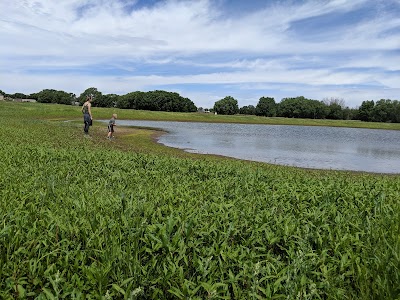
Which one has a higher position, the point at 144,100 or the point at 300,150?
the point at 144,100

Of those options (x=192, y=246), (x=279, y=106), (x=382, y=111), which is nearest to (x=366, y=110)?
(x=382, y=111)

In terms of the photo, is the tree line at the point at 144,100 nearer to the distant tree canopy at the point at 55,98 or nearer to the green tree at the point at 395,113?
the distant tree canopy at the point at 55,98

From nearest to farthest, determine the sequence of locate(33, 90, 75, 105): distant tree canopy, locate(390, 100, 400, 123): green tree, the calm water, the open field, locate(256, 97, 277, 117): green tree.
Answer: the open field < the calm water < locate(390, 100, 400, 123): green tree < locate(33, 90, 75, 105): distant tree canopy < locate(256, 97, 277, 117): green tree

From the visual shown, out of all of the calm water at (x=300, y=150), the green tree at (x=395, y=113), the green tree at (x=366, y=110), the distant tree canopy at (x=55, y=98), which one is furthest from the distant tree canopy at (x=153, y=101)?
the calm water at (x=300, y=150)

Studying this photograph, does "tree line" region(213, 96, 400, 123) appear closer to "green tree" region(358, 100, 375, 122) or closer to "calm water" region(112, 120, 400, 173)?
"green tree" region(358, 100, 375, 122)

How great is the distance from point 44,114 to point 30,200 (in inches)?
3247

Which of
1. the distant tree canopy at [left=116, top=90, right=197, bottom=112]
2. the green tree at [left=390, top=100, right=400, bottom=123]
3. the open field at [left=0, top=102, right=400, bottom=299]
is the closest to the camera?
the open field at [left=0, top=102, right=400, bottom=299]

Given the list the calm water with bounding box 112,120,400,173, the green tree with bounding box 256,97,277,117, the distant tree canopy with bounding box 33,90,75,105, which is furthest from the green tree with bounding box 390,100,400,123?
the distant tree canopy with bounding box 33,90,75,105

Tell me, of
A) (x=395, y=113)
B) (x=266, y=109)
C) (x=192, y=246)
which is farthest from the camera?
(x=266, y=109)

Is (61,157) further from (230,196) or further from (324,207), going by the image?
(324,207)

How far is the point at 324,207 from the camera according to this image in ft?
20.4

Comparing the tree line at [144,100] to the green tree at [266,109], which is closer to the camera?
the tree line at [144,100]

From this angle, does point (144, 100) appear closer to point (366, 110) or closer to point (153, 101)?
point (153, 101)

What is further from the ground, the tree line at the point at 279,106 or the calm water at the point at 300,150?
the tree line at the point at 279,106
